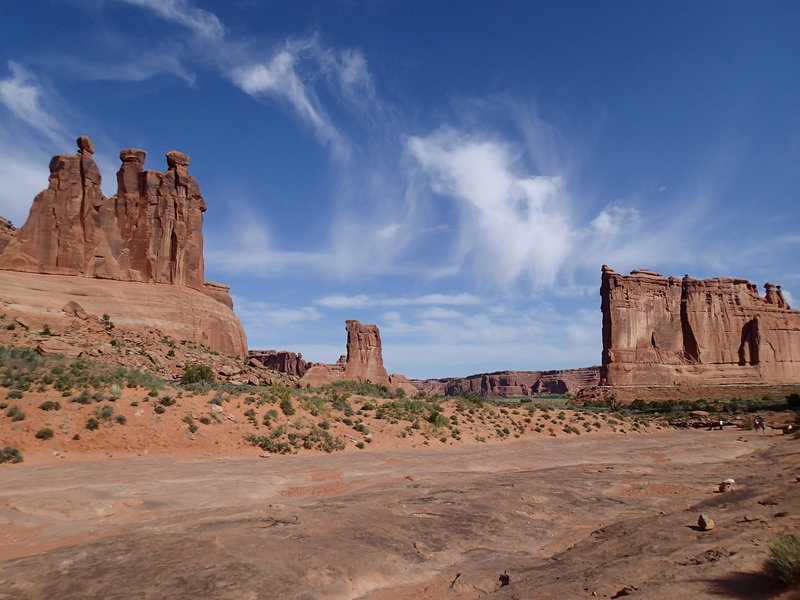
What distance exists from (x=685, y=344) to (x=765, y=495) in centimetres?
8087

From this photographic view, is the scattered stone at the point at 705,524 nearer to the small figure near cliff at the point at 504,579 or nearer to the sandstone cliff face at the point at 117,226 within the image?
the small figure near cliff at the point at 504,579

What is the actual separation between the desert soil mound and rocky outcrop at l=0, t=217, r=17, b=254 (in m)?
43.9

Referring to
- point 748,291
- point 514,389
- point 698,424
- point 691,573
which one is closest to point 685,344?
point 748,291

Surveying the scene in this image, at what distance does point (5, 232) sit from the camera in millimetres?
52906

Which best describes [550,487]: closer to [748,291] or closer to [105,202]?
[105,202]

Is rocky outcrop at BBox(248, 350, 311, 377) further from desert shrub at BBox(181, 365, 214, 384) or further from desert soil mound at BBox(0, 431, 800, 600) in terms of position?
desert soil mound at BBox(0, 431, 800, 600)

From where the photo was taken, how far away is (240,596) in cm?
496

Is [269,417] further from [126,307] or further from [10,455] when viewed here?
[126,307]

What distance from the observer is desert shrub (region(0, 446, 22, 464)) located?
14812 mm

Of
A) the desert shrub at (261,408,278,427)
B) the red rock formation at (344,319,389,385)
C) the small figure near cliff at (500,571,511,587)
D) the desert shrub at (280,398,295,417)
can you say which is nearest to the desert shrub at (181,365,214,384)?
the desert shrub at (280,398,295,417)

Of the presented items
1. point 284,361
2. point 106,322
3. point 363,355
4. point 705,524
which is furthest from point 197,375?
point 284,361

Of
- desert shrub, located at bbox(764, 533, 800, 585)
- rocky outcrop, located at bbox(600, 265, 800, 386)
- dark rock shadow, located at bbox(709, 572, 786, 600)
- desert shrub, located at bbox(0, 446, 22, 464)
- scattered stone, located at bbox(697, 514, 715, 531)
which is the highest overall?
rocky outcrop, located at bbox(600, 265, 800, 386)

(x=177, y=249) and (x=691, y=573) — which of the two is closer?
(x=691, y=573)

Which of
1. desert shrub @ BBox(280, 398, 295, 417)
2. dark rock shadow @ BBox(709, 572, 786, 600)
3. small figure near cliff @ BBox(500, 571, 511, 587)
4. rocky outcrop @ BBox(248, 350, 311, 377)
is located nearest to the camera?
dark rock shadow @ BBox(709, 572, 786, 600)
